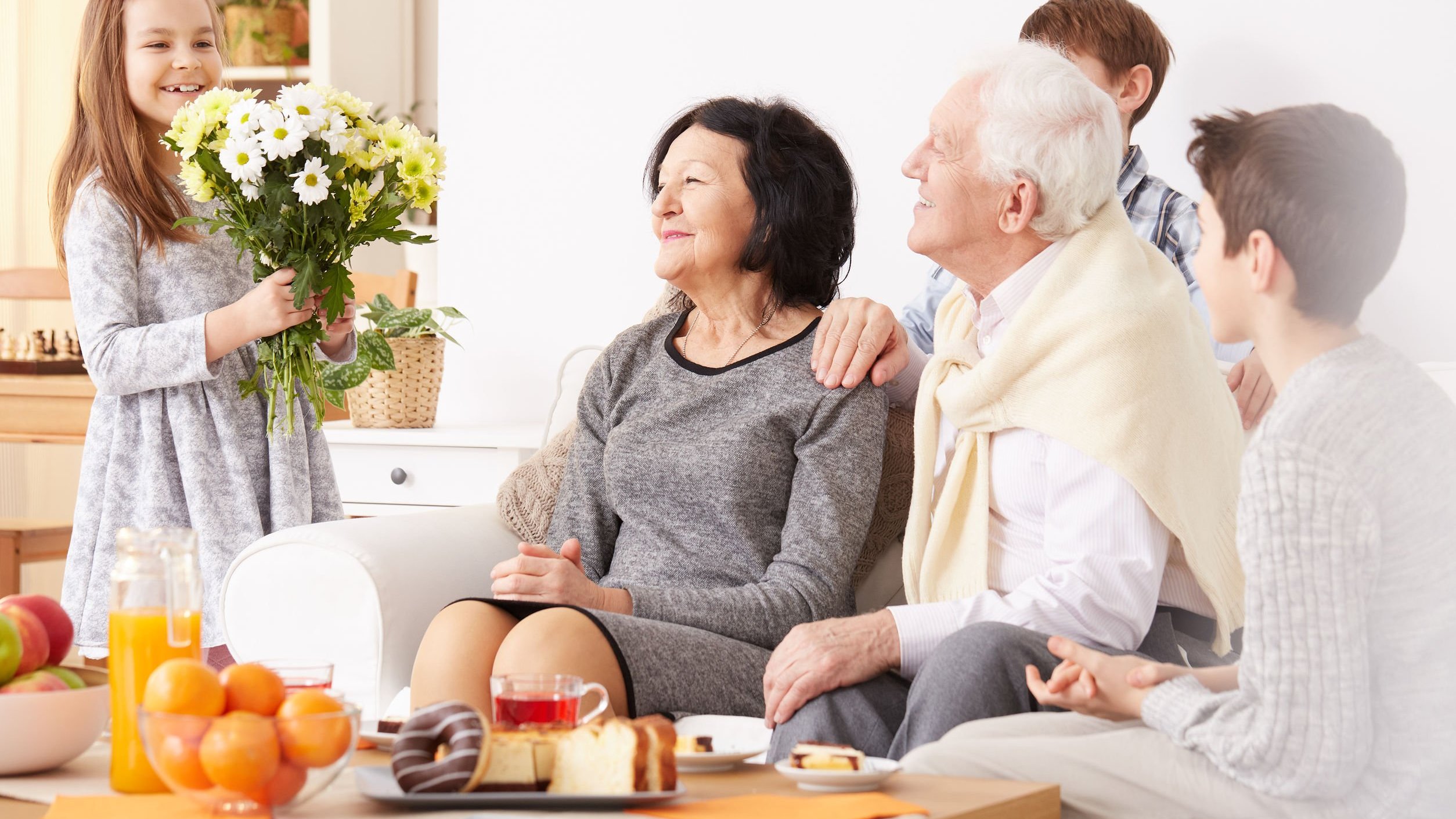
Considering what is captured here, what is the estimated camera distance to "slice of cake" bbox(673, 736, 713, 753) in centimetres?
116

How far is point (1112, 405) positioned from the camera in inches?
60.5

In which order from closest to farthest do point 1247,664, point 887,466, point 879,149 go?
point 1247,664 < point 887,466 < point 879,149

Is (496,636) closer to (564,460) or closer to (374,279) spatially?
(564,460)

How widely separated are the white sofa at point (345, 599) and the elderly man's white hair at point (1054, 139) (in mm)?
928

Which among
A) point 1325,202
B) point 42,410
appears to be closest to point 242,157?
point 1325,202

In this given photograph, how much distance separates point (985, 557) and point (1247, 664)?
1.73 feet

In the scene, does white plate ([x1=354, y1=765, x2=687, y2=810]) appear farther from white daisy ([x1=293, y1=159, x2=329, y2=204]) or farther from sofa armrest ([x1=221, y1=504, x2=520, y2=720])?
white daisy ([x1=293, y1=159, x2=329, y2=204])

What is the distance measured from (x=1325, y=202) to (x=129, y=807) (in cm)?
103

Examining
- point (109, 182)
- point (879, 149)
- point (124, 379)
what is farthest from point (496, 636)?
point (879, 149)

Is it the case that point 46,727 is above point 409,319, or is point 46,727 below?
below

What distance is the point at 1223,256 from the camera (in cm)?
119

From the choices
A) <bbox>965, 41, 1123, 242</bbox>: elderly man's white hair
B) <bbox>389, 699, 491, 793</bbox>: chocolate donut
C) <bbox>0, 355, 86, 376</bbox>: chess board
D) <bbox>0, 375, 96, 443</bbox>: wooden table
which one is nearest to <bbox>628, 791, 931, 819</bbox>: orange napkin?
<bbox>389, 699, 491, 793</bbox>: chocolate donut

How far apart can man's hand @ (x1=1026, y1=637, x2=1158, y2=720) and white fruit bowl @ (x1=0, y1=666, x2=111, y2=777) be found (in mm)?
786

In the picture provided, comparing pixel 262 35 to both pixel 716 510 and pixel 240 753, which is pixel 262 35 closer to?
pixel 716 510
